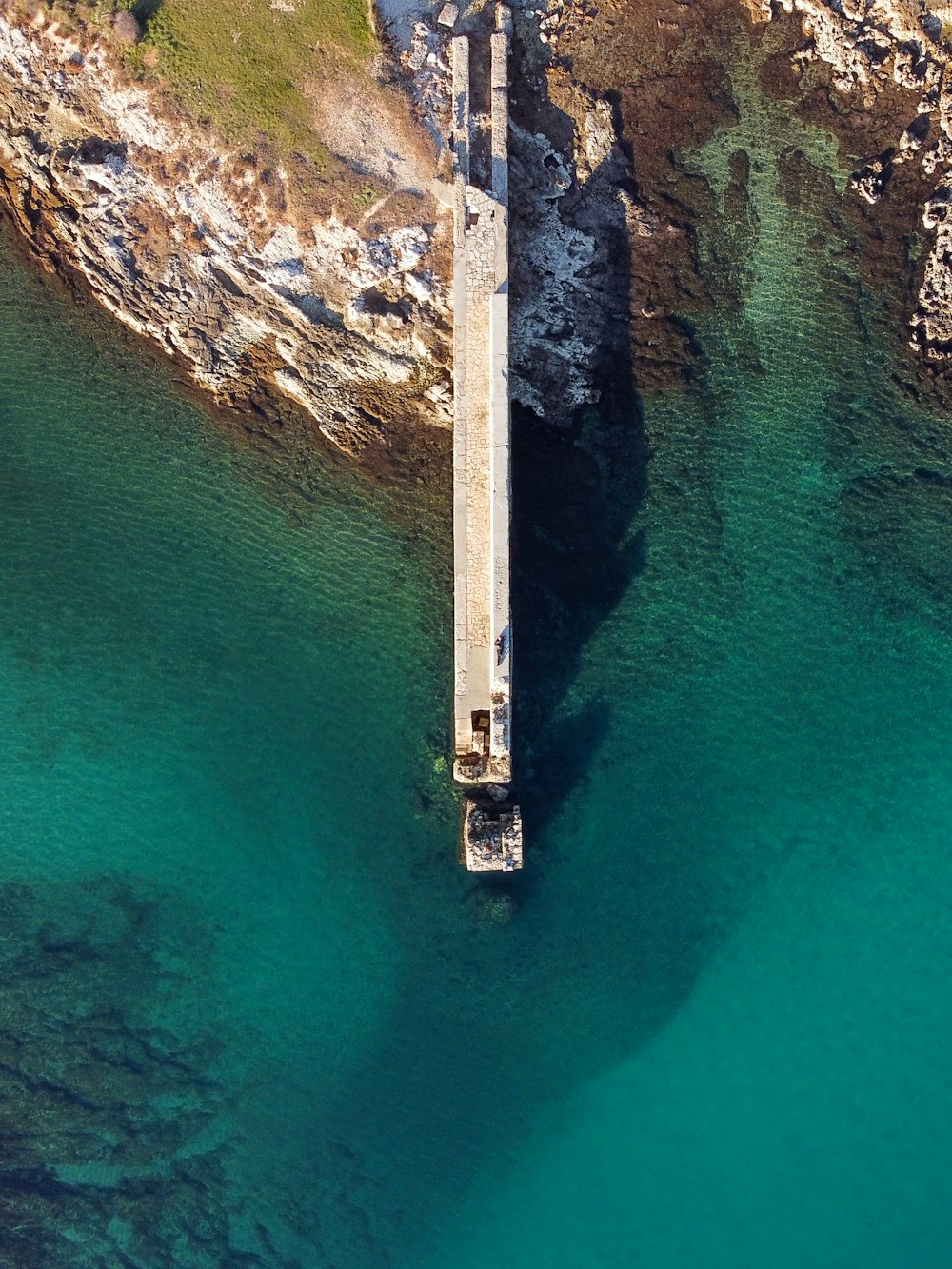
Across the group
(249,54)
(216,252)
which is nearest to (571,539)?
(216,252)

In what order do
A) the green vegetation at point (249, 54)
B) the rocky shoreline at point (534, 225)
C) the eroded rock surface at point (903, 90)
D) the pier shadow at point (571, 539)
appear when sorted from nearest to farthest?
the green vegetation at point (249, 54) → the rocky shoreline at point (534, 225) → the eroded rock surface at point (903, 90) → the pier shadow at point (571, 539)

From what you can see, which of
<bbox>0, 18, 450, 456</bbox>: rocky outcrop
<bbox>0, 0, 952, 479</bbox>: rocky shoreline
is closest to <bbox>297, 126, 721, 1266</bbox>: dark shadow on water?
<bbox>0, 0, 952, 479</bbox>: rocky shoreline

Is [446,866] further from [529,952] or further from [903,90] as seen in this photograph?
[903,90]

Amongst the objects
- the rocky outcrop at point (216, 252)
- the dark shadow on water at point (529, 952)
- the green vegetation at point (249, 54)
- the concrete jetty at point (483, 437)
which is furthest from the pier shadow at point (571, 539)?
the green vegetation at point (249, 54)

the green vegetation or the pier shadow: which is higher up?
the green vegetation

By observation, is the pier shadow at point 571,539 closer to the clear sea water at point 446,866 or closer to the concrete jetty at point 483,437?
the clear sea water at point 446,866

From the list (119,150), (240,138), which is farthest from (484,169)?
(119,150)

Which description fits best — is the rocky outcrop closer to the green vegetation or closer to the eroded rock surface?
the green vegetation
